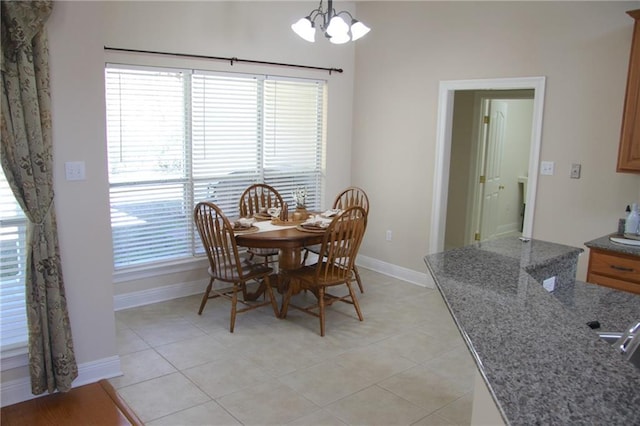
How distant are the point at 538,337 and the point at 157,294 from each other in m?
3.82

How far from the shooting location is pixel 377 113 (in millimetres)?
5430

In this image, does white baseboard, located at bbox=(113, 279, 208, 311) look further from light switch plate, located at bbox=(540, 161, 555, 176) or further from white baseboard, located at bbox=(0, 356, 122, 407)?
light switch plate, located at bbox=(540, 161, 555, 176)

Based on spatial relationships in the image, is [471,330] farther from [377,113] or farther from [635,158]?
[377,113]

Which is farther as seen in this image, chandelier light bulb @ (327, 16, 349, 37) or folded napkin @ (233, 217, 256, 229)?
folded napkin @ (233, 217, 256, 229)

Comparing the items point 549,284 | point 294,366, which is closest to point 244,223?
point 294,366

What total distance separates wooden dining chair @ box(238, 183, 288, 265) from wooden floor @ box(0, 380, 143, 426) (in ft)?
6.43

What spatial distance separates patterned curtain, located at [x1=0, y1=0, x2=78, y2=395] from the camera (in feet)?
8.36

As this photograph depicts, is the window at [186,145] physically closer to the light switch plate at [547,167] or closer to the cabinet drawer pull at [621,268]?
the light switch plate at [547,167]

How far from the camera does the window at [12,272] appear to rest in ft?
8.96

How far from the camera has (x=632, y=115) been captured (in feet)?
11.0

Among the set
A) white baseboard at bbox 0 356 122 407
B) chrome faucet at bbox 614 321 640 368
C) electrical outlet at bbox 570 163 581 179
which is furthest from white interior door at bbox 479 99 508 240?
chrome faucet at bbox 614 321 640 368

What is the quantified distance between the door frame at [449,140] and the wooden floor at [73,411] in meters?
3.22

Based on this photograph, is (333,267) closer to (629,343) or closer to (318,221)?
(318,221)

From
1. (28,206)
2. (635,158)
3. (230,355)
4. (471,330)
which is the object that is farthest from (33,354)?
(635,158)
